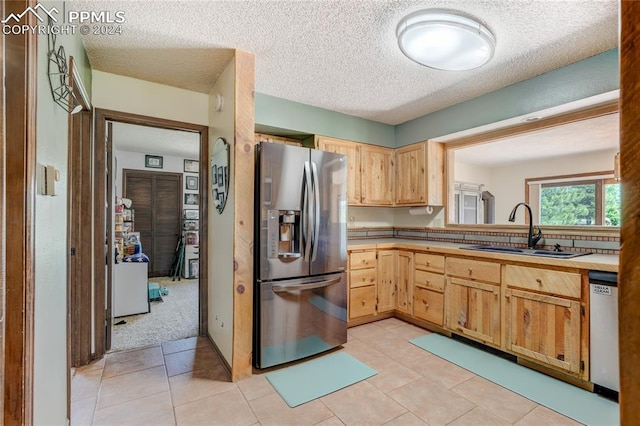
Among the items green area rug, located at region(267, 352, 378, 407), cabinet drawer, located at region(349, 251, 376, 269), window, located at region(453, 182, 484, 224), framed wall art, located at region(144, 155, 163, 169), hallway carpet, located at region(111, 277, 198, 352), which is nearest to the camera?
green area rug, located at region(267, 352, 378, 407)

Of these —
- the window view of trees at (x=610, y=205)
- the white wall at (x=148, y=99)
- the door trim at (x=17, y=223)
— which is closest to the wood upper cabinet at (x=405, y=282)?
the window view of trees at (x=610, y=205)

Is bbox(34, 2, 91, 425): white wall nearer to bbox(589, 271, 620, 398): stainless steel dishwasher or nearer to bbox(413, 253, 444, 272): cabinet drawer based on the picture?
bbox(413, 253, 444, 272): cabinet drawer

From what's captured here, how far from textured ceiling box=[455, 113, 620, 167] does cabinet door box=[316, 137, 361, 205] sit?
1.30 m

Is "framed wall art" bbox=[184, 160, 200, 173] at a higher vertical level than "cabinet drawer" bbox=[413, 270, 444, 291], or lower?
higher

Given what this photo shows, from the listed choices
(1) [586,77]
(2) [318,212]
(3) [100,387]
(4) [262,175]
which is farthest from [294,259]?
(1) [586,77]

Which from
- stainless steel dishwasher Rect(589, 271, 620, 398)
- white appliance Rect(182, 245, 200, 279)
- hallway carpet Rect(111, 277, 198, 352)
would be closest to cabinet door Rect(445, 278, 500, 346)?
stainless steel dishwasher Rect(589, 271, 620, 398)

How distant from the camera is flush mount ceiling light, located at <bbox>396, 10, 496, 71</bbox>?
71.4 inches

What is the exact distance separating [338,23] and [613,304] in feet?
8.56

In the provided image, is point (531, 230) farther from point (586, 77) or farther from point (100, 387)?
point (100, 387)

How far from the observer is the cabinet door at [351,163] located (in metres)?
3.58

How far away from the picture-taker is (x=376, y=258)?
11.3 feet

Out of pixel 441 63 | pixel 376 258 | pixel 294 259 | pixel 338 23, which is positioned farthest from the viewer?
pixel 376 258

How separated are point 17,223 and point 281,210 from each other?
1660 millimetres

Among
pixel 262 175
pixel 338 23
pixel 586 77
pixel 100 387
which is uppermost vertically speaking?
pixel 338 23
